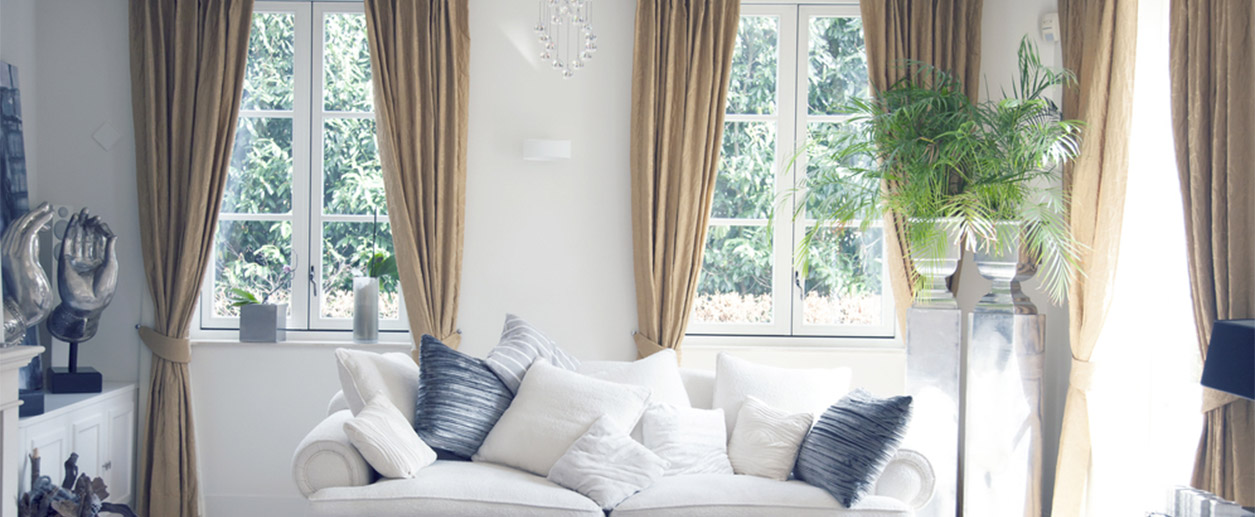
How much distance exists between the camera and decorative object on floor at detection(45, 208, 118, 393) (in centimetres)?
368

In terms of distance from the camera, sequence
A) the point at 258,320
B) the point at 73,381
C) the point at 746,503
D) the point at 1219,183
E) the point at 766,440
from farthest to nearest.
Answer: the point at 258,320, the point at 73,381, the point at 766,440, the point at 746,503, the point at 1219,183

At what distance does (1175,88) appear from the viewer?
2.82 meters

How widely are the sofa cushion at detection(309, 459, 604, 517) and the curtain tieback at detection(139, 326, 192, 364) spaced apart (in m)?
1.72

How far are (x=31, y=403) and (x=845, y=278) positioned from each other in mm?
3693

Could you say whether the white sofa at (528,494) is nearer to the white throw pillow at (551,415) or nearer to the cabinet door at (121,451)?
the white throw pillow at (551,415)

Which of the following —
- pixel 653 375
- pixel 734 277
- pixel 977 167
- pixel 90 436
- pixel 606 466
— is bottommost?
pixel 90 436

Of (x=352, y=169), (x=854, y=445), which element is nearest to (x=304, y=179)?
(x=352, y=169)

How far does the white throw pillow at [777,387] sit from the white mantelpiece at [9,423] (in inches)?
94.9

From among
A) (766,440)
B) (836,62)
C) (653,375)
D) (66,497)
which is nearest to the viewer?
(766,440)

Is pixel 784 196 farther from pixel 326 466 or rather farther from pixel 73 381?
pixel 73 381

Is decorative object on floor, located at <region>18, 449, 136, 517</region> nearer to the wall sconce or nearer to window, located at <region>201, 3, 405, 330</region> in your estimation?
window, located at <region>201, 3, 405, 330</region>

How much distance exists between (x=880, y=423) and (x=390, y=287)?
2.55 m

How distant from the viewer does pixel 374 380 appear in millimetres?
3123

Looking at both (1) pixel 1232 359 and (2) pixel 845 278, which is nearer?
(1) pixel 1232 359
